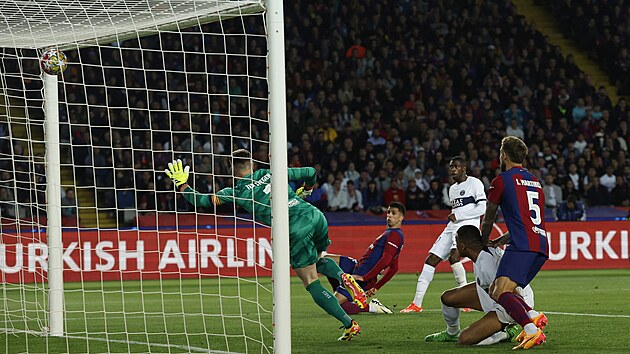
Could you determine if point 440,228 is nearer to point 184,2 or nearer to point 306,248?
point 306,248

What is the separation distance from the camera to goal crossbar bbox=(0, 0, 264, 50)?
8.84 meters

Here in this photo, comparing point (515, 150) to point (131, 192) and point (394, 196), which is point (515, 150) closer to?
point (131, 192)

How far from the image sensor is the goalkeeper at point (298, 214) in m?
9.70

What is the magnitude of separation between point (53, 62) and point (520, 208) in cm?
463

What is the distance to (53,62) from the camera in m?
10.4

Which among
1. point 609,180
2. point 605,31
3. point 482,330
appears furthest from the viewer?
point 605,31

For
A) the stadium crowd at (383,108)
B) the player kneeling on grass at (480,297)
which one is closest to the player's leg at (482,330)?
the player kneeling on grass at (480,297)

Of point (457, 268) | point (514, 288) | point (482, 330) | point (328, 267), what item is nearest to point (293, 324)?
point (328, 267)

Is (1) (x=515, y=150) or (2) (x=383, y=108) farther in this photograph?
(2) (x=383, y=108)

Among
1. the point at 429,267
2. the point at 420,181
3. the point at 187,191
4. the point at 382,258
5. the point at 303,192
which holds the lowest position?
the point at 420,181

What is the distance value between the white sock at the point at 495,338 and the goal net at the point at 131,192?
1848 millimetres

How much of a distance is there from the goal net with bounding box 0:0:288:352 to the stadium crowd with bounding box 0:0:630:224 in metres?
0.12

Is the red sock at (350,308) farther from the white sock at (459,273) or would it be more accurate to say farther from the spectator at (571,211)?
the spectator at (571,211)

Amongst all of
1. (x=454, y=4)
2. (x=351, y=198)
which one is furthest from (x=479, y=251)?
(x=454, y=4)
